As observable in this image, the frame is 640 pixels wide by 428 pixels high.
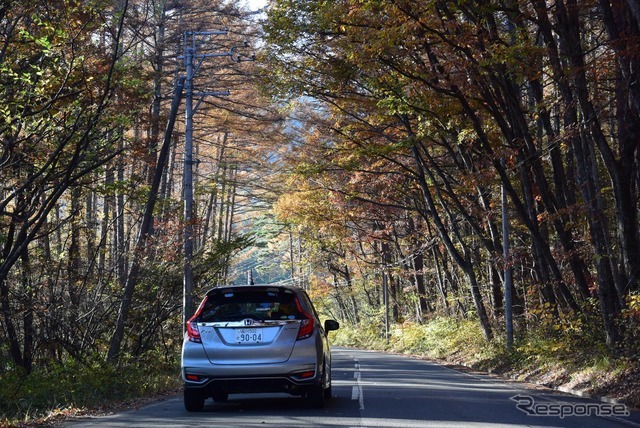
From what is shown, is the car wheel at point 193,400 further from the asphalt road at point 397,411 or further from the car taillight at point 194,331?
the car taillight at point 194,331

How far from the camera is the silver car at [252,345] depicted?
9.88m

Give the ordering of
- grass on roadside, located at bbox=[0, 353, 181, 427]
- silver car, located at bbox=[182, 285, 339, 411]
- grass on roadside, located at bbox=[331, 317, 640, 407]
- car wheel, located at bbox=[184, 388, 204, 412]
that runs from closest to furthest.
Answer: silver car, located at bbox=[182, 285, 339, 411]
car wheel, located at bbox=[184, 388, 204, 412]
grass on roadside, located at bbox=[0, 353, 181, 427]
grass on roadside, located at bbox=[331, 317, 640, 407]

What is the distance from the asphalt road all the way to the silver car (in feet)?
1.46

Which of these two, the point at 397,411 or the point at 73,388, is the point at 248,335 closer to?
the point at 397,411

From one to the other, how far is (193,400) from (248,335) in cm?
135

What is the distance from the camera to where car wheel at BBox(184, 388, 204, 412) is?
406 inches

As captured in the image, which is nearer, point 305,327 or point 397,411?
point 305,327

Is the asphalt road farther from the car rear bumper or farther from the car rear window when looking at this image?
the car rear window

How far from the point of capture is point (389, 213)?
116 feet

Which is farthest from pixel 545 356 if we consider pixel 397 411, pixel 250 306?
pixel 250 306

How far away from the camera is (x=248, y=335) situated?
32.7 feet

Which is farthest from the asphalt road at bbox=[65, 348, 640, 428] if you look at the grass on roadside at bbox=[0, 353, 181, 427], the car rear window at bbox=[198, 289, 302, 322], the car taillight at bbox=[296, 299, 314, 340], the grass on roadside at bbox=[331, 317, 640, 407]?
the car rear window at bbox=[198, 289, 302, 322]

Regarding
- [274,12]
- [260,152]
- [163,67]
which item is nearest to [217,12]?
[163,67]

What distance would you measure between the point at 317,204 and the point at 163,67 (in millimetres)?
9554
